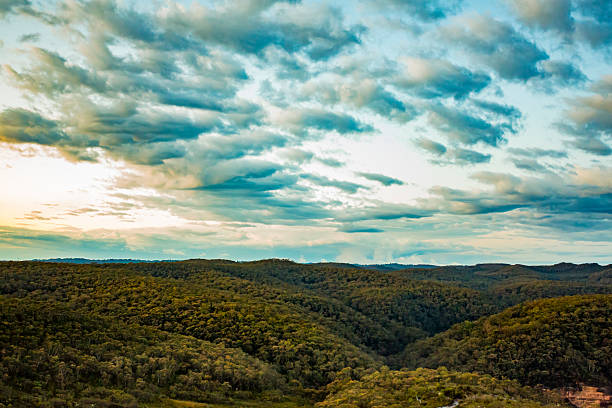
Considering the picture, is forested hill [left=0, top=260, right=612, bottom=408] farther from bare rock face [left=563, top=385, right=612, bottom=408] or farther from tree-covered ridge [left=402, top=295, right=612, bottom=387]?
bare rock face [left=563, top=385, right=612, bottom=408]

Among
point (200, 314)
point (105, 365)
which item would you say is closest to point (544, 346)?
point (200, 314)

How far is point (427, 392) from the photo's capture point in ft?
161

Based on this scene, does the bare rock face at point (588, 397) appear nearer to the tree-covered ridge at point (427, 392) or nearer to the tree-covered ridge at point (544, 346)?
the tree-covered ridge at point (544, 346)

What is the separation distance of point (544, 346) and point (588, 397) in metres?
17.2

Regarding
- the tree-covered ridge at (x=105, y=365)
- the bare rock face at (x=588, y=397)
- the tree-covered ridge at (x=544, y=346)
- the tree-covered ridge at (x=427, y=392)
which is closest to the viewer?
the tree-covered ridge at (x=105, y=365)

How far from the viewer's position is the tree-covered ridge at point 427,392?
43.5m

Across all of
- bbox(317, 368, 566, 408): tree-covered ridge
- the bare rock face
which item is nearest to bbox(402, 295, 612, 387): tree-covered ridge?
the bare rock face

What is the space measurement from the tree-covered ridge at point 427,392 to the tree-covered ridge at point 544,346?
1586 cm

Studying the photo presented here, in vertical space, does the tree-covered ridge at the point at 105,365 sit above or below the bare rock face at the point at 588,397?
above

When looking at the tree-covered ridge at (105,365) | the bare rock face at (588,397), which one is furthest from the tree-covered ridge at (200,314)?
the bare rock face at (588,397)

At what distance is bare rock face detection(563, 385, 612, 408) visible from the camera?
224 ft

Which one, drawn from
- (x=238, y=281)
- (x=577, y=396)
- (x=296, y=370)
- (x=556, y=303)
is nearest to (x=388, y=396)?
(x=296, y=370)

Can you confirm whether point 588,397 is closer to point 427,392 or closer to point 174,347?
point 427,392

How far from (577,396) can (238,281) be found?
411 ft
